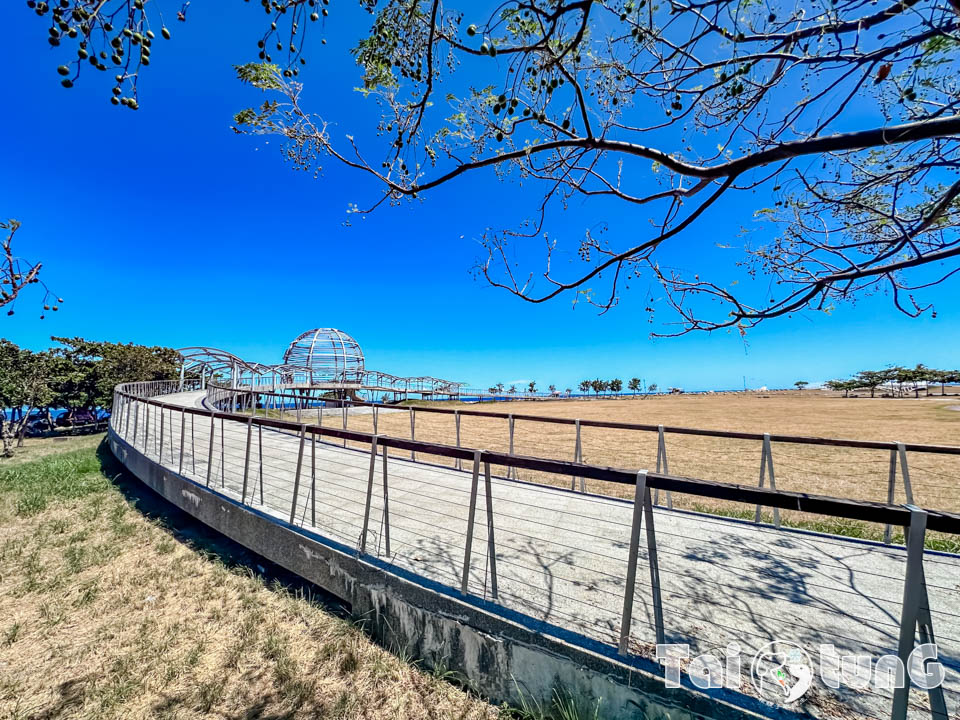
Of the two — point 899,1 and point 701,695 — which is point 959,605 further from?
point 899,1

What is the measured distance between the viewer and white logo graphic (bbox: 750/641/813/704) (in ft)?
6.66

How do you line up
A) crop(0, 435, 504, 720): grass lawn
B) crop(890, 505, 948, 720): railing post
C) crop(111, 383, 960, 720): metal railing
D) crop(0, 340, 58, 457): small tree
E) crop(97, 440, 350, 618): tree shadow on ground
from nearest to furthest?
crop(890, 505, 948, 720): railing post
crop(111, 383, 960, 720): metal railing
crop(0, 435, 504, 720): grass lawn
crop(97, 440, 350, 618): tree shadow on ground
crop(0, 340, 58, 457): small tree

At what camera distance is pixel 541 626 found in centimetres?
242

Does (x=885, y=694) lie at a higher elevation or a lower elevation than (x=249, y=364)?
lower

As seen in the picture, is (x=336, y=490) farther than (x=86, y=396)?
No

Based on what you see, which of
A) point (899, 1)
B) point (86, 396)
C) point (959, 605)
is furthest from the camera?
point (86, 396)

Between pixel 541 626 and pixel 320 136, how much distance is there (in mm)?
4615

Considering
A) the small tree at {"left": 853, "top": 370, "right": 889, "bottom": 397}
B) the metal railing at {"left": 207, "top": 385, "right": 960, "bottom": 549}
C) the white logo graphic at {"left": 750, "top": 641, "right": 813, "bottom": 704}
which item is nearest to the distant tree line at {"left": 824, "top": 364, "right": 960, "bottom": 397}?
the small tree at {"left": 853, "top": 370, "right": 889, "bottom": 397}

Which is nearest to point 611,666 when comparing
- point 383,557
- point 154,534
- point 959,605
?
point 383,557

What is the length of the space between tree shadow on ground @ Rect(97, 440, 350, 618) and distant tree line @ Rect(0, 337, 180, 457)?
348 inches

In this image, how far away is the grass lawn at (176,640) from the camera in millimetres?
2670

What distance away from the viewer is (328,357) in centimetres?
3719

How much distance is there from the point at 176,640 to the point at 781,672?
4466 mm

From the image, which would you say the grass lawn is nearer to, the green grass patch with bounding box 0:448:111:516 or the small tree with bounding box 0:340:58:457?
the green grass patch with bounding box 0:448:111:516
